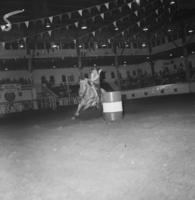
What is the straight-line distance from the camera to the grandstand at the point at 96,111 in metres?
4.08

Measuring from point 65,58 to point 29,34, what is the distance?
14142 mm

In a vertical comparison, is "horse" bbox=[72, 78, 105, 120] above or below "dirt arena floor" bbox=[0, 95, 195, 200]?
above

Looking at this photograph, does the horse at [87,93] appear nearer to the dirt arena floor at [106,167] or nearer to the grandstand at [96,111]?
the grandstand at [96,111]

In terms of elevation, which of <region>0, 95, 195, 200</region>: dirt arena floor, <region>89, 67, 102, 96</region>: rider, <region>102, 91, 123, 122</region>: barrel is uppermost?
<region>89, 67, 102, 96</region>: rider

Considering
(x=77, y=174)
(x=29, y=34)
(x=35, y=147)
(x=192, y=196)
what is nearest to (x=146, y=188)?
(x=192, y=196)

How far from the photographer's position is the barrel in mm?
10633

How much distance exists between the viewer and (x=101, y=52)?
148 feet

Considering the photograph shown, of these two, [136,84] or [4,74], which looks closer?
[136,84]

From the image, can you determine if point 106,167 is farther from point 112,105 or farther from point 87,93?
point 87,93

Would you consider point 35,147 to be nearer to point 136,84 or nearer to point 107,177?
point 107,177

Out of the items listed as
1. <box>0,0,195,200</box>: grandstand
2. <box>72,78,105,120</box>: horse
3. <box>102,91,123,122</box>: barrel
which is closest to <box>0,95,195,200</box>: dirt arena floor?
<box>0,0,195,200</box>: grandstand

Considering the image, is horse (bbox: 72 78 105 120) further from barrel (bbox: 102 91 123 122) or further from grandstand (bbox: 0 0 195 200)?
barrel (bbox: 102 91 123 122)

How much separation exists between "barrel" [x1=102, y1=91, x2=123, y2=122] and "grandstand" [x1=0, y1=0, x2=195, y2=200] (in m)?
0.42

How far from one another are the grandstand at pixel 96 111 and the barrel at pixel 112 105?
42 centimetres
